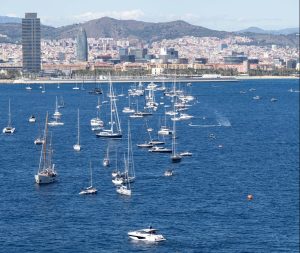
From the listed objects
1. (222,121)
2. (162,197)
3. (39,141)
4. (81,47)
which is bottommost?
(81,47)

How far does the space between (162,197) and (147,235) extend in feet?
19.1

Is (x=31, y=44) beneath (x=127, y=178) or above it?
beneath

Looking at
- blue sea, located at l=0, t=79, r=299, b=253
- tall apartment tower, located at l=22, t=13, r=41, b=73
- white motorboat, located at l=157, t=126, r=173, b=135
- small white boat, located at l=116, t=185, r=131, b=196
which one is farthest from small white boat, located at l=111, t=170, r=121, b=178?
tall apartment tower, located at l=22, t=13, r=41, b=73

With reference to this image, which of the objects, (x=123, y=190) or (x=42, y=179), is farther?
(x=42, y=179)

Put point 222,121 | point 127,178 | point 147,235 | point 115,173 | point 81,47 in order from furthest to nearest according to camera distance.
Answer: point 81,47
point 222,121
point 115,173
point 127,178
point 147,235

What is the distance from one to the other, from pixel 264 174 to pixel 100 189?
673 cm

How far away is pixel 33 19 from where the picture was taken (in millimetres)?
154875

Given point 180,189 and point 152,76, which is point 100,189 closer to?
point 180,189

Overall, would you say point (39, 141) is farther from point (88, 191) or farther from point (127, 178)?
point (88, 191)

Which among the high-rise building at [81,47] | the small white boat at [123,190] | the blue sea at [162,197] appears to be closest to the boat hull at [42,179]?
the blue sea at [162,197]

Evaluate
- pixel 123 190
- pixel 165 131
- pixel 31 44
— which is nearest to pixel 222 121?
pixel 165 131

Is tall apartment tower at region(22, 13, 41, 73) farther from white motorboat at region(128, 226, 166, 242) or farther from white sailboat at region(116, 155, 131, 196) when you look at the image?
white motorboat at region(128, 226, 166, 242)

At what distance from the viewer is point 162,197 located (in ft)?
99.1

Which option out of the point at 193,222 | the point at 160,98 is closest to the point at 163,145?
the point at 193,222
